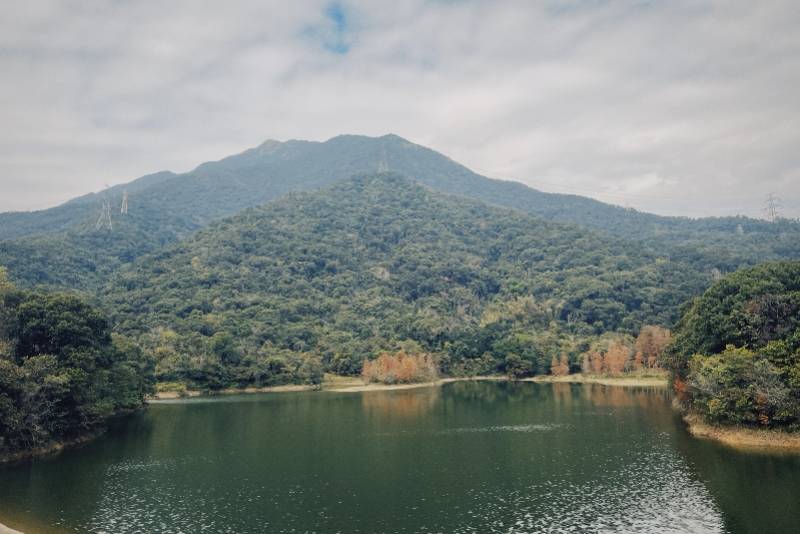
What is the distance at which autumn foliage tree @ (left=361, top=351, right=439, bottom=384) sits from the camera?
127 meters

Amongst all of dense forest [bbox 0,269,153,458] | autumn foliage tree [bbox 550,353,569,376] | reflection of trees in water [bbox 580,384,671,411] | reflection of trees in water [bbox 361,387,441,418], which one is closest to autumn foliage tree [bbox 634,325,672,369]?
autumn foliage tree [bbox 550,353,569,376]

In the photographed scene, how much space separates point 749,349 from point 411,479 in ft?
112

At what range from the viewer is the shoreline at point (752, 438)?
154 ft

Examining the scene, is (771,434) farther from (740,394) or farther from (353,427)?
(353,427)

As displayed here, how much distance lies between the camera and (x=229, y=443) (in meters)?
59.8

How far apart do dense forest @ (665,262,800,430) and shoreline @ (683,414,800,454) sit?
74 cm

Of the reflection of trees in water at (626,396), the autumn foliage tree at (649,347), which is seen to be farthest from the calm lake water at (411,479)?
the autumn foliage tree at (649,347)

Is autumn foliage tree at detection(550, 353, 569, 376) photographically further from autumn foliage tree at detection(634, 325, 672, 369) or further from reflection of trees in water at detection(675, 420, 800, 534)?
reflection of trees in water at detection(675, 420, 800, 534)

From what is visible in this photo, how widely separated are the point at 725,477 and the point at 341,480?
2673 centimetres

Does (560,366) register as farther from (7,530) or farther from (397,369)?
(7,530)

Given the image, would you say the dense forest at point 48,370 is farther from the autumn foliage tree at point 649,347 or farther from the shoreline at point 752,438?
the autumn foliage tree at point 649,347

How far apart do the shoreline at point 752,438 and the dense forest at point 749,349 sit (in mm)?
735

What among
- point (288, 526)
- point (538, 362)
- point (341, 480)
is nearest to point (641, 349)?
point (538, 362)

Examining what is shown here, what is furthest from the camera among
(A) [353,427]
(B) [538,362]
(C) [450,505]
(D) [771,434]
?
(B) [538,362]
